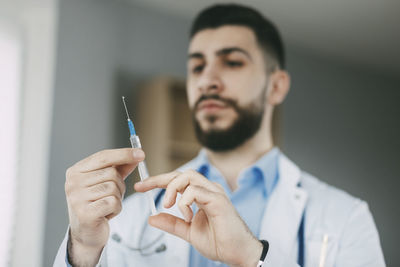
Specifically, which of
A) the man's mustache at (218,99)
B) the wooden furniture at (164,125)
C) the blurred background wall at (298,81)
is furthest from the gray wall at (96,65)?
the man's mustache at (218,99)

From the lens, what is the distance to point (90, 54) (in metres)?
2.24

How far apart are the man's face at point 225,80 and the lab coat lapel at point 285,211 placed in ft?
0.52

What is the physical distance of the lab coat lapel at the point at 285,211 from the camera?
3.20ft

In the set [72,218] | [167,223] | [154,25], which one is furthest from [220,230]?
[154,25]

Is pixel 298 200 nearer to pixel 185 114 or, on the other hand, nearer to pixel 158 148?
pixel 158 148

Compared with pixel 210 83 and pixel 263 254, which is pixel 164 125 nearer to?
pixel 210 83

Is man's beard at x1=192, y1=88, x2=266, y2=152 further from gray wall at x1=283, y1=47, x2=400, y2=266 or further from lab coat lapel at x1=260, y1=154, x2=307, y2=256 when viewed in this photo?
gray wall at x1=283, y1=47, x2=400, y2=266

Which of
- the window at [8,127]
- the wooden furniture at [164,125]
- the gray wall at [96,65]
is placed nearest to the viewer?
the window at [8,127]

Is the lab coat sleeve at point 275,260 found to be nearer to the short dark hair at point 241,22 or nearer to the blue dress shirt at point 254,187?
the blue dress shirt at point 254,187

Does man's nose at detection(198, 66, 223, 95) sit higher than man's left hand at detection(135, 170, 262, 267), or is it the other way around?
man's nose at detection(198, 66, 223, 95)

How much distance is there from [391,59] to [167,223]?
3.00 m

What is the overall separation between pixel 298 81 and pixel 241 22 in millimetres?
2027

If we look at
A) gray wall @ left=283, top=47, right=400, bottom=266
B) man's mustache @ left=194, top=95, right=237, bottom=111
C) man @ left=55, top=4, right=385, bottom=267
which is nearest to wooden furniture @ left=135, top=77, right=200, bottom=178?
gray wall @ left=283, top=47, right=400, bottom=266

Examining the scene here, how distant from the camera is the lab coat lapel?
0.98m
